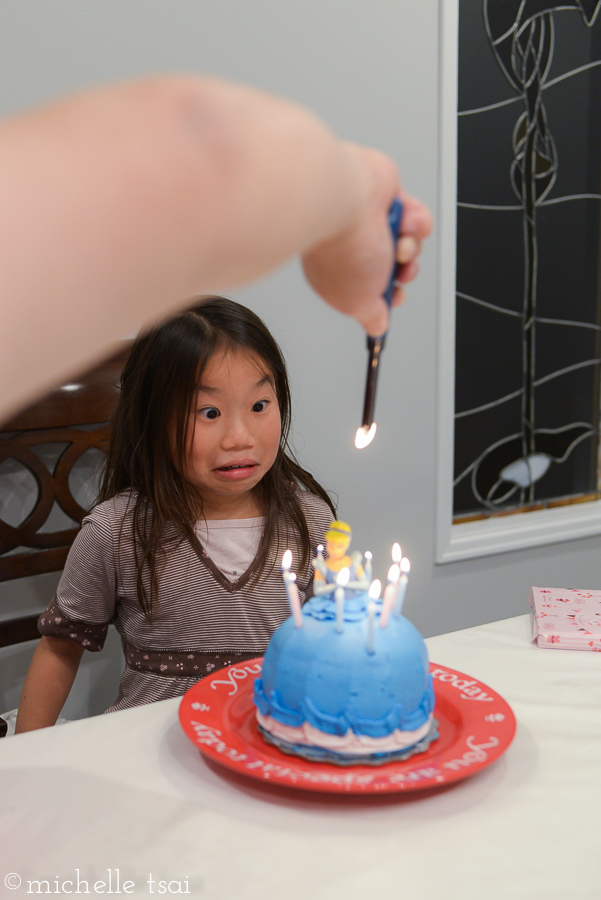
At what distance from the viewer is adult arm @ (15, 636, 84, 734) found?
3.92 feet

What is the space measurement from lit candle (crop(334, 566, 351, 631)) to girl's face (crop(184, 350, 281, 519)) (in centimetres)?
45

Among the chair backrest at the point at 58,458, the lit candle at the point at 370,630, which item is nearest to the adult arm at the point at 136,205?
the lit candle at the point at 370,630

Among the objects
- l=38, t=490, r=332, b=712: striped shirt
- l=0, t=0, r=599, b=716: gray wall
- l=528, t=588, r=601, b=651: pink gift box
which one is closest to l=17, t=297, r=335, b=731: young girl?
l=38, t=490, r=332, b=712: striped shirt

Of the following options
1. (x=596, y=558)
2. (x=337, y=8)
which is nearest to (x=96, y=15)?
(x=337, y=8)

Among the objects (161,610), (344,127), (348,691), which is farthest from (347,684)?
(344,127)

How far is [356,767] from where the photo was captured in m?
0.68

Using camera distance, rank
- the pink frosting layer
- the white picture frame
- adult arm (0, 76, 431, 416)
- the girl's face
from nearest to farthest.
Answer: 1. adult arm (0, 76, 431, 416)
2. the pink frosting layer
3. the girl's face
4. the white picture frame

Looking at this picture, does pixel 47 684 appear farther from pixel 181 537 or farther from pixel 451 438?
pixel 451 438

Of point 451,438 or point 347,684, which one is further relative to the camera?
point 451,438

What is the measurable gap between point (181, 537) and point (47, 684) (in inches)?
11.6

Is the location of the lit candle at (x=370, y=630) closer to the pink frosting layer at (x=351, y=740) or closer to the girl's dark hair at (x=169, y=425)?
the pink frosting layer at (x=351, y=740)

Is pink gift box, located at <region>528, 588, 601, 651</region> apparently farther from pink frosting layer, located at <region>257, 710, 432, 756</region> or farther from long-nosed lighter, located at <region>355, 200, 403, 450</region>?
long-nosed lighter, located at <region>355, 200, 403, 450</region>

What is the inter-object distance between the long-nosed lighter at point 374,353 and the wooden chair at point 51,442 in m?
1.05

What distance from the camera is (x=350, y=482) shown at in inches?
80.3
